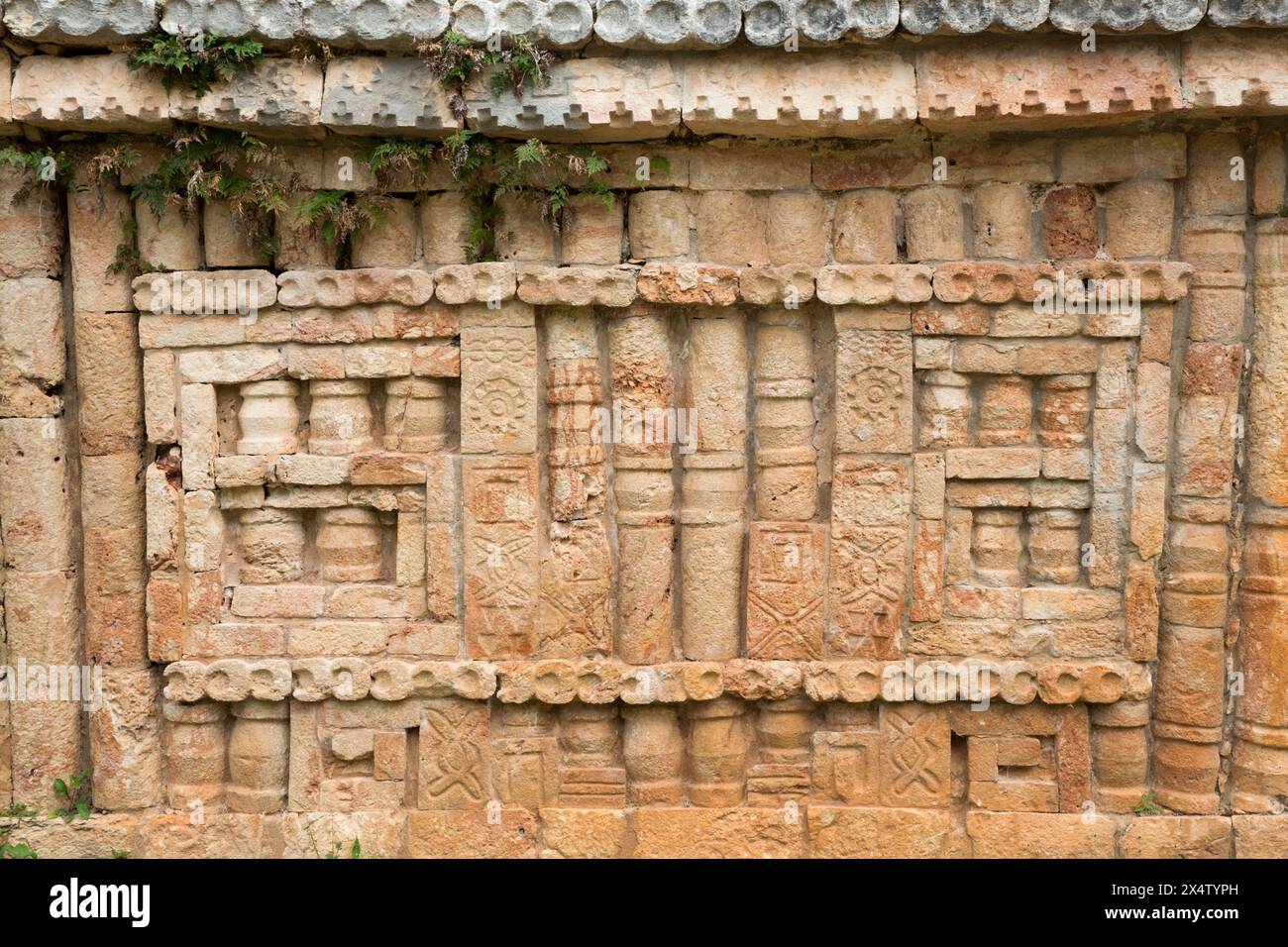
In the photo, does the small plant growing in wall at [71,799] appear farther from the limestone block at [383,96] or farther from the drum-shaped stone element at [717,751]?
the limestone block at [383,96]

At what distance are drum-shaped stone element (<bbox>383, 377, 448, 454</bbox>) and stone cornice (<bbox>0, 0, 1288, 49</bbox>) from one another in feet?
5.95

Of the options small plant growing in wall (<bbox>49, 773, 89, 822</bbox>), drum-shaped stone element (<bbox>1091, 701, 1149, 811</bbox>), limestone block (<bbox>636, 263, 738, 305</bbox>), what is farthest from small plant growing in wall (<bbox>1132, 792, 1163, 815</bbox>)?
small plant growing in wall (<bbox>49, 773, 89, 822</bbox>)

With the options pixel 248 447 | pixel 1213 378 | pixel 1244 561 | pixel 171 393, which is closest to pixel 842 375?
pixel 1213 378

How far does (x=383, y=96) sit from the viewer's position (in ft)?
19.6

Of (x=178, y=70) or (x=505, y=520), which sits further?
(x=505, y=520)

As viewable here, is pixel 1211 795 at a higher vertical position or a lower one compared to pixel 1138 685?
lower

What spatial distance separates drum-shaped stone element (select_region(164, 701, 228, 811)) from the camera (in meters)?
6.57

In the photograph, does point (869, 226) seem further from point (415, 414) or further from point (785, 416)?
point (415, 414)

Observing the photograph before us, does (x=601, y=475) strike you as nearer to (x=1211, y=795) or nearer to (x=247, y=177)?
(x=247, y=177)

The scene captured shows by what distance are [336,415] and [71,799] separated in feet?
8.99

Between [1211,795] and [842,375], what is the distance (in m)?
3.19

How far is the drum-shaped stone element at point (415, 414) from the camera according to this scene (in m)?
6.45

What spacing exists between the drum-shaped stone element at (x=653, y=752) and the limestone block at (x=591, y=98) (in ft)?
10.6

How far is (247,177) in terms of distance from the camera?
629cm
